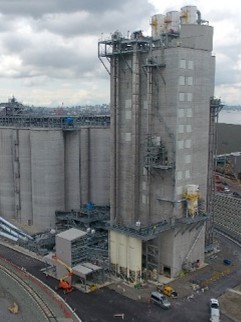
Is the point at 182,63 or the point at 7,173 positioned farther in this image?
the point at 7,173

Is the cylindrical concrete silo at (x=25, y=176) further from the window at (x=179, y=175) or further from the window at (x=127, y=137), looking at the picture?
the window at (x=179, y=175)

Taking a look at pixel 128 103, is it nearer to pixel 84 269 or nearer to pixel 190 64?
pixel 190 64

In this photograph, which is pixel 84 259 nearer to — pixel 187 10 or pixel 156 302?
pixel 156 302

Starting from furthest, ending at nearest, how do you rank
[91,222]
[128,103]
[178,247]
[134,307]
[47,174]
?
[47,174] < [91,222] < [128,103] < [178,247] < [134,307]

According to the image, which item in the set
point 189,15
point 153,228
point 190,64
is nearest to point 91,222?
point 153,228

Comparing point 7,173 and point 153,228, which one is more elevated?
point 7,173

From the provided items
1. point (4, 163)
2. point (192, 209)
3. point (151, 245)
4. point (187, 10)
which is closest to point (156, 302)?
point (151, 245)

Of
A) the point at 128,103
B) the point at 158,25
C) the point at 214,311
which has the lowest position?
the point at 214,311

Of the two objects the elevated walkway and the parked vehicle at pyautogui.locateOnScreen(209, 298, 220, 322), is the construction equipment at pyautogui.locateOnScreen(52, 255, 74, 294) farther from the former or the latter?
the parked vehicle at pyautogui.locateOnScreen(209, 298, 220, 322)
